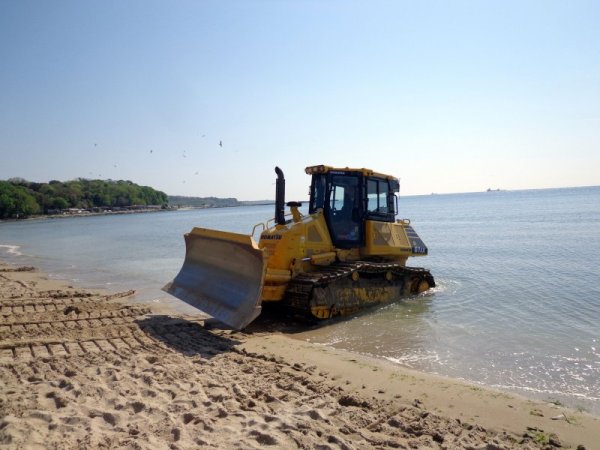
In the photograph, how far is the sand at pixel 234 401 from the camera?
12.6ft

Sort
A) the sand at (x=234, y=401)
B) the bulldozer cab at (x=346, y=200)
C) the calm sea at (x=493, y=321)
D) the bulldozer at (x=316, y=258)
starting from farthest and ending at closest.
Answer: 1. the bulldozer cab at (x=346, y=200)
2. the bulldozer at (x=316, y=258)
3. the calm sea at (x=493, y=321)
4. the sand at (x=234, y=401)

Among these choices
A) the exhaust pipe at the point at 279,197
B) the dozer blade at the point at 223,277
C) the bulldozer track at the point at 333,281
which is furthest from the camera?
the exhaust pipe at the point at 279,197

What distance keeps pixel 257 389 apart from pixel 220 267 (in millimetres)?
3953

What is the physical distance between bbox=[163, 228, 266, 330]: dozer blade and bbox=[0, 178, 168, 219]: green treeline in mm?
90735

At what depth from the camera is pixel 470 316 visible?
964 centimetres

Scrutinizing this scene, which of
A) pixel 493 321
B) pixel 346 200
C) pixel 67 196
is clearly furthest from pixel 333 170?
pixel 67 196

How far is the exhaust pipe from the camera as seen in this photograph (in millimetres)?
9211

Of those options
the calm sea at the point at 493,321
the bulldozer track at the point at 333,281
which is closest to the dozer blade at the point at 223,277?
the bulldozer track at the point at 333,281

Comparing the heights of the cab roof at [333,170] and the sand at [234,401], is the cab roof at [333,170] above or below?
above

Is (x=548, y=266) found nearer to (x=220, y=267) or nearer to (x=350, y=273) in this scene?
(x=350, y=273)

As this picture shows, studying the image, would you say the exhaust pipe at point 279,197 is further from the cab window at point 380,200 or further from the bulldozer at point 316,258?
the cab window at point 380,200

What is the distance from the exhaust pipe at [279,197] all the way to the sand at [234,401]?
2876 mm

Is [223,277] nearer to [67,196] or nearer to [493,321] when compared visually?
[493,321]

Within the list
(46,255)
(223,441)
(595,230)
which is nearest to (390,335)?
(223,441)
